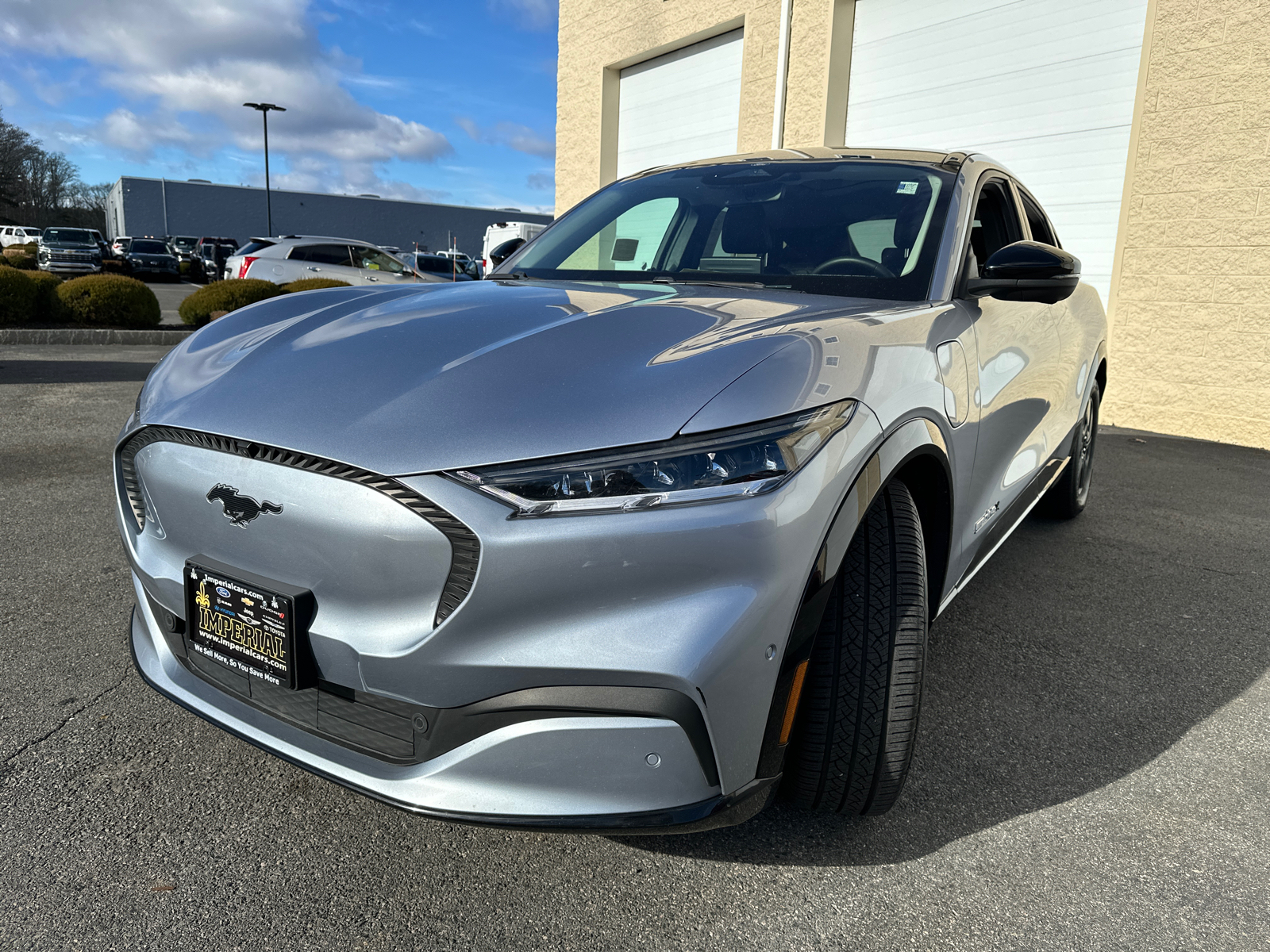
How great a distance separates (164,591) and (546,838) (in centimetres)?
89

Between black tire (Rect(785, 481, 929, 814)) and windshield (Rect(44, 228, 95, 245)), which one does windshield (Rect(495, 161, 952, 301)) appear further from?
windshield (Rect(44, 228, 95, 245))

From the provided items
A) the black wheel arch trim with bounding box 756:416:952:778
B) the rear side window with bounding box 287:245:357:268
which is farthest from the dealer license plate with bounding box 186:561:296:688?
the rear side window with bounding box 287:245:357:268

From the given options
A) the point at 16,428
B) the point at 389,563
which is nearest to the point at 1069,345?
the point at 389,563

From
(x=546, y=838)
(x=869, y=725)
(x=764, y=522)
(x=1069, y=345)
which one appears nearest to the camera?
(x=764, y=522)

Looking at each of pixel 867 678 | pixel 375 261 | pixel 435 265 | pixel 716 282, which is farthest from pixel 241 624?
pixel 435 265

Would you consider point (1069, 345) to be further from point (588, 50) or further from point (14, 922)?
point (588, 50)

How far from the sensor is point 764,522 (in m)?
1.33

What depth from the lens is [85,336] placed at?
1098cm

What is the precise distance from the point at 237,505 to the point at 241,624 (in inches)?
8.6

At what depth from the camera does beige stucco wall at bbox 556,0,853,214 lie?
9.92 m

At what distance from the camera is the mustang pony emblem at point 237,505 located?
1.43m

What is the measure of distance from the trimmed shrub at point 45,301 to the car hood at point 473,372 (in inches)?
457

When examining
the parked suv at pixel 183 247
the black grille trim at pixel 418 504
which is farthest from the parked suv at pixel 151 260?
the black grille trim at pixel 418 504

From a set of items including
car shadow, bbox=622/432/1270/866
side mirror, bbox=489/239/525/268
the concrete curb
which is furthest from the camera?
the concrete curb
